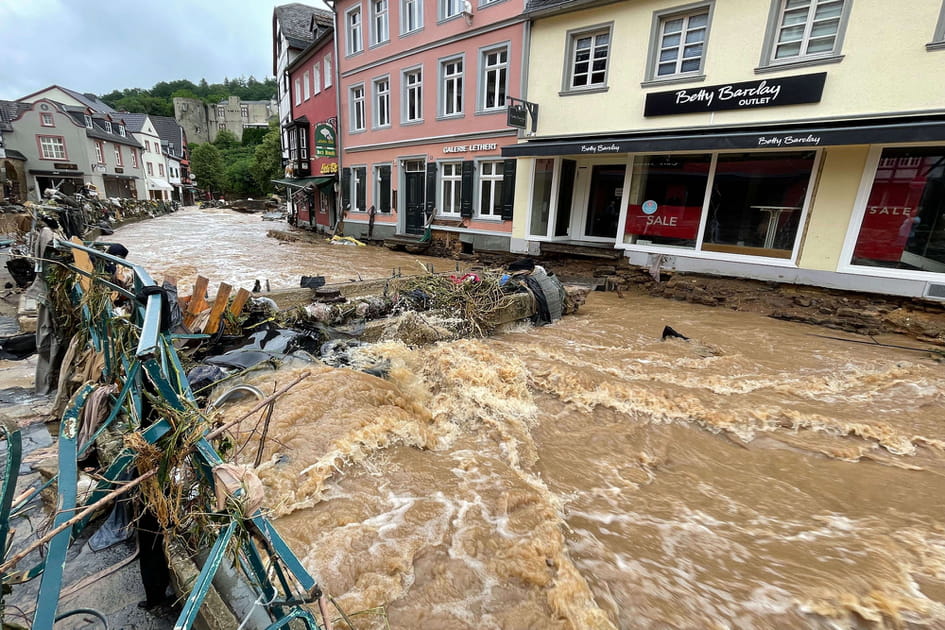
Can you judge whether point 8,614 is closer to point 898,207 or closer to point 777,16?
point 898,207

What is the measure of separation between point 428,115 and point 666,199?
9091mm

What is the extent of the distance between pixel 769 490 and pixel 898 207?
7.77 meters

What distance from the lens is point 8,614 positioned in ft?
7.90

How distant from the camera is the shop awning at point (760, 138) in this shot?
7504 mm

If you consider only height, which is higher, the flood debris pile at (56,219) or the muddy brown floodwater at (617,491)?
the flood debris pile at (56,219)

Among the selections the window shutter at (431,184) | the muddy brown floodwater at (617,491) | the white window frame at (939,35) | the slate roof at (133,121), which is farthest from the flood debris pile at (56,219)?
the slate roof at (133,121)

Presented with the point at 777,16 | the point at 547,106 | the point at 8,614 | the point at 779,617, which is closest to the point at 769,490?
the point at 779,617

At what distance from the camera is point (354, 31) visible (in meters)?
18.8

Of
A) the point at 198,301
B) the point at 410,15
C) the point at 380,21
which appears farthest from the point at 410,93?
the point at 198,301

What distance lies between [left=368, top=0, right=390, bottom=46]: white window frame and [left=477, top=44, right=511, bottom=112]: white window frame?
5.32 meters

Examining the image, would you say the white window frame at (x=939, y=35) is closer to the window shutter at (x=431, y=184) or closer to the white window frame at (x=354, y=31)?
the window shutter at (x=431, y=184)

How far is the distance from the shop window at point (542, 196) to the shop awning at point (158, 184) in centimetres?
5256

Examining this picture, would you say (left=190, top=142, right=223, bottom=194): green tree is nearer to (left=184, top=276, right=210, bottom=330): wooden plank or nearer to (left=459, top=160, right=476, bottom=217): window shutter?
(left=459, top=160, right=476, bottom=217): window shutter

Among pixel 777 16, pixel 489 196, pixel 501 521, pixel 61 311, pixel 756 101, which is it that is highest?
pixel 777 16
